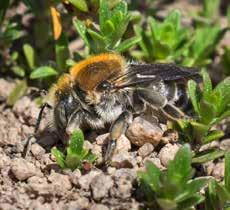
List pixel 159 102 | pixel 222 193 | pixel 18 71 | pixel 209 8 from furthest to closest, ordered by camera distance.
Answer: pixel 209 8, pixel 18 71, pixel 159 102, pixel 222 193

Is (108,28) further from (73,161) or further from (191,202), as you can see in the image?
(191,202)

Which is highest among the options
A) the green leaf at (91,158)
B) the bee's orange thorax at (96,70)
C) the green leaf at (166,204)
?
the bee's orange thorax at (96,70)

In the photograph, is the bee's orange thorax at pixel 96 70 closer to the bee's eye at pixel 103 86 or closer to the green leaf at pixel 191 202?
the bee's eye at pixel 103 86

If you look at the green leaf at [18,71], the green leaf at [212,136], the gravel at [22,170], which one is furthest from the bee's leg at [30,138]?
the green leaf at [212,136]

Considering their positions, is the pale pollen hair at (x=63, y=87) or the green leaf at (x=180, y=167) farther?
the pale pollen hair at (x=63, y=87)

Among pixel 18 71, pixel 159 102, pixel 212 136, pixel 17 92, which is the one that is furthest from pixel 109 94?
pixel 18 71

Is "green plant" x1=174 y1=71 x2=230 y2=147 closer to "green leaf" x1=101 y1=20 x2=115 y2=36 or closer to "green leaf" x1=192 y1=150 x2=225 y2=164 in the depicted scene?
"green leaf" x1=192 y1=150 x2=225 y2=164

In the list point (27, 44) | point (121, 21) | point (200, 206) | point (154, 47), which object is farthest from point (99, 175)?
point (27, 44)
